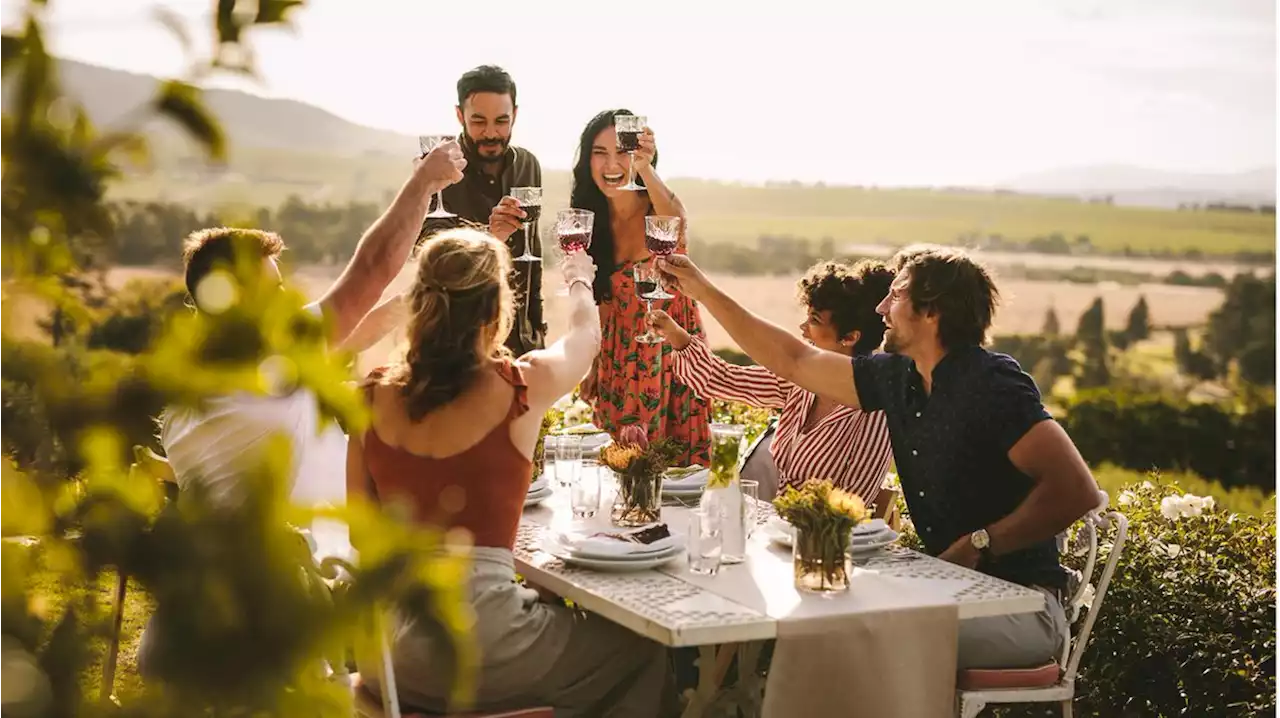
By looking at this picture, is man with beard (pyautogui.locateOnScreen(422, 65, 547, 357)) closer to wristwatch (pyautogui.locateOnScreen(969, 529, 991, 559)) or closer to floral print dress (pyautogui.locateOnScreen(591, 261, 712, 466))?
floral print dress (pyautogui.locateOnScreen(591, 261, 712, 466))

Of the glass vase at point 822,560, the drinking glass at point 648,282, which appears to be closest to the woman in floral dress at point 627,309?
the drinking glass at point 648,282

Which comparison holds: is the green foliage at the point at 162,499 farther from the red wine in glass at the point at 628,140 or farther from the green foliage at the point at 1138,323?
the green foliage at the point at 1138,323

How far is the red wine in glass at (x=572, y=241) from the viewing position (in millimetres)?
3549

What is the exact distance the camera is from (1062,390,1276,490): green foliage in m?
9.02

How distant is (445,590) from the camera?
1.96ft

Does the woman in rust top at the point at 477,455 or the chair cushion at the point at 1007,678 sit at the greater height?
the woman in rust top at the point at 477,455

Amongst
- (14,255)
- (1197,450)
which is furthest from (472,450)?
(1197,450)

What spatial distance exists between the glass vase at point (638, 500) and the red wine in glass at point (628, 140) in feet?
4.30

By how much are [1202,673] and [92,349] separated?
345 cm

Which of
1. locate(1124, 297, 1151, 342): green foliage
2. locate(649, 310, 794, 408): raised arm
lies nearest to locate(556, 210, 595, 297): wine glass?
locate(649, 310, 794, 408): raised arm

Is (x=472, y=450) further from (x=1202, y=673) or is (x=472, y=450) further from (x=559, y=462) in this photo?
A: (x=1202, y=673)

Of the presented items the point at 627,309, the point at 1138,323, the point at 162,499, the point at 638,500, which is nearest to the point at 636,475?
the point at 638,500

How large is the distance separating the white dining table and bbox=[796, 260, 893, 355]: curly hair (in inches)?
27.3

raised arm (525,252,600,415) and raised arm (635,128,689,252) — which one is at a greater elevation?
raised arm (635,128,689,252)
